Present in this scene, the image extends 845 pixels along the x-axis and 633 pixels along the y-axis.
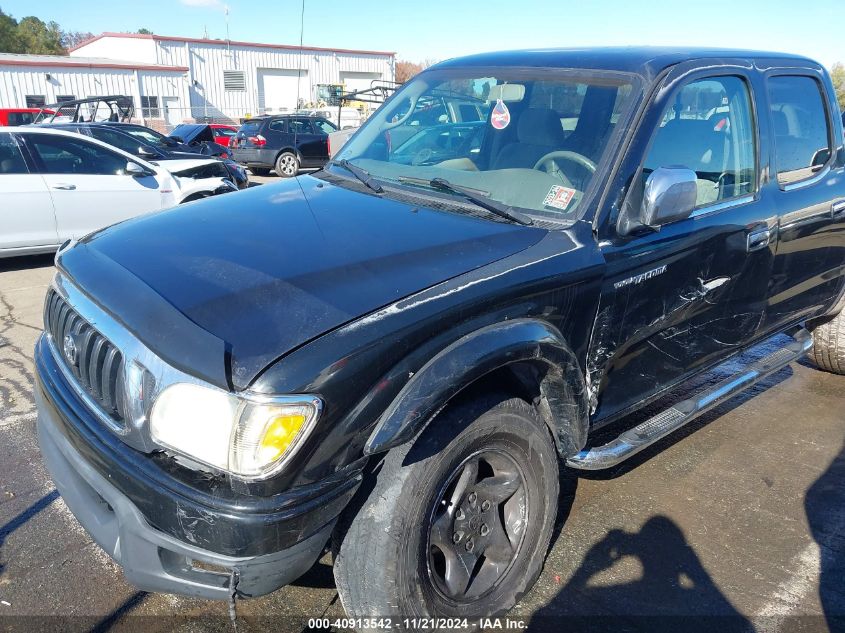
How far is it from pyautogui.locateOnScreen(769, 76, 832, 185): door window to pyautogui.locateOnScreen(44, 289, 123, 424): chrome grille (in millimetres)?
3249

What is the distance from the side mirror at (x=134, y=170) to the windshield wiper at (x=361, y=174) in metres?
5.07

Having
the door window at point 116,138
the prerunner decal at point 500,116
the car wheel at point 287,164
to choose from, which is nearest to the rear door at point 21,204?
the door window at point 116,138

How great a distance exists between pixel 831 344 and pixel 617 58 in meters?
3.05

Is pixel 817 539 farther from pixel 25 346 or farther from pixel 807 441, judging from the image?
pixel 25 346

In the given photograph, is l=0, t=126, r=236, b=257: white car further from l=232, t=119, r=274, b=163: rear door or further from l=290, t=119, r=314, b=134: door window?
l=290, t=119, r=314, b=134: door window

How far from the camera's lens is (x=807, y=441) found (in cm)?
405

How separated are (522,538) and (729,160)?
2.11m

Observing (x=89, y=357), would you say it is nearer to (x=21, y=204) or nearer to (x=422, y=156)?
(x=422, y=156)

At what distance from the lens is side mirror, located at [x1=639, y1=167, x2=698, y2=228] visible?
2570 mm

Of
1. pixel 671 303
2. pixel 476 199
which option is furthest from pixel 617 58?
pixel 671 303

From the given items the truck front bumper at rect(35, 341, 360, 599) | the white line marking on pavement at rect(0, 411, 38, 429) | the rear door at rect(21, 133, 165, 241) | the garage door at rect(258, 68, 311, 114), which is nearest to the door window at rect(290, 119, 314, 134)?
the rear door at rect(21, 133, 165, 241)

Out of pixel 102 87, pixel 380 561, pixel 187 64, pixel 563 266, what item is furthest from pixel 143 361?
pixel 187 64

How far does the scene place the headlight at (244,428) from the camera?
5.79 ft

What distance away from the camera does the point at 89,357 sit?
2.20 m
